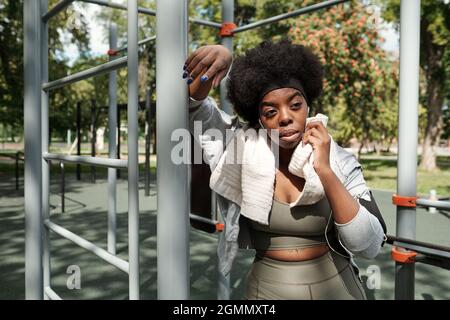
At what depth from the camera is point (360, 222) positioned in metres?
1.09

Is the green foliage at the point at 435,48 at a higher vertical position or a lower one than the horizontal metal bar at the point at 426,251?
higher

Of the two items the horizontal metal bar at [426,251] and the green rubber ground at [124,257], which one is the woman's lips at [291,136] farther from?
the green rubber ground at [124,257]

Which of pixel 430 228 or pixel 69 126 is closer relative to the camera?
pixel 430 228

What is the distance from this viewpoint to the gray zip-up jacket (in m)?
1.11

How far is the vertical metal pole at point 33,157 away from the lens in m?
1.88

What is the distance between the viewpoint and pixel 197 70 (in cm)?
103

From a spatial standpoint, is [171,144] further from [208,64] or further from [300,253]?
[300,253]

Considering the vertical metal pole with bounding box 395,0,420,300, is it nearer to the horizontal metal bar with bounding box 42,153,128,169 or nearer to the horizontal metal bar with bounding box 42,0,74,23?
the horizontal metal bar with bounding box 42,153,128,169

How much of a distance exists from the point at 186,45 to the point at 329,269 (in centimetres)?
79

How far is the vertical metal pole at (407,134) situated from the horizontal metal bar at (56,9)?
1407mm

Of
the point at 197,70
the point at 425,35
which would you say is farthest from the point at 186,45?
the point at 425,35

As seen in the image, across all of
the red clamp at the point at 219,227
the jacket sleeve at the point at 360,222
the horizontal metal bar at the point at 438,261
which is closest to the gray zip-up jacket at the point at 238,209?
the jacket sleeve at the point at 360,222
